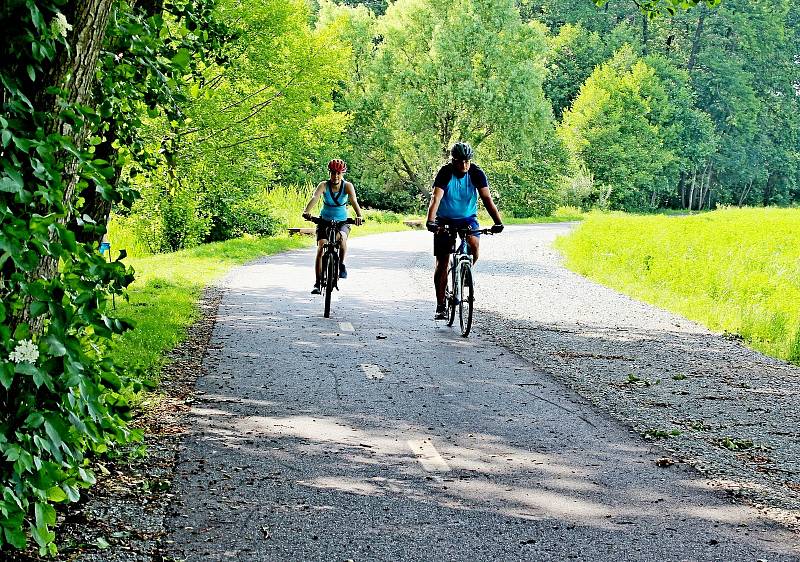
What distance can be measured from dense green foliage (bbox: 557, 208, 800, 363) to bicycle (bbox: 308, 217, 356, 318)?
524 cm

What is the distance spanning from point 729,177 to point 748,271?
247 feet

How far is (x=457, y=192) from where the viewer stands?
12.1 m

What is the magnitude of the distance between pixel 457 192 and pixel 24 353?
28.6 feet

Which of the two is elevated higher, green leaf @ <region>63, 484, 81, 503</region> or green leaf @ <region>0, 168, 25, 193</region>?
green leaf @ <region>0, 168, 25, 193</region>

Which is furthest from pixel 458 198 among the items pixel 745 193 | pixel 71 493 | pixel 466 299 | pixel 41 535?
pixel 745 193

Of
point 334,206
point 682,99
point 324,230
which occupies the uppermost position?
point 682,99

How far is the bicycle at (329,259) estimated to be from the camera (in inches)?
525

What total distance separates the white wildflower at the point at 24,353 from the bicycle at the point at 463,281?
8.37m

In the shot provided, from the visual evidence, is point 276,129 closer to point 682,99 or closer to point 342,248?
point 342,248

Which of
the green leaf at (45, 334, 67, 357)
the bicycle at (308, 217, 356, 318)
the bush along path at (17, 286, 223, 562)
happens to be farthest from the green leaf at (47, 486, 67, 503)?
the bicycle at (308, 217, 356, 318)

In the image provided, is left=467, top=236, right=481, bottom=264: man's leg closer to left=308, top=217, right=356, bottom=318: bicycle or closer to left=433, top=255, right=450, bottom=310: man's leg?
left=433, top=255, right=450, bottom=310: man's leg

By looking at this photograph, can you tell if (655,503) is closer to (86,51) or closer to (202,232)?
(86,51)

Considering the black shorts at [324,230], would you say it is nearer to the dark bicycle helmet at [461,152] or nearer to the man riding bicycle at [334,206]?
the man riding bicycle at [334,206]

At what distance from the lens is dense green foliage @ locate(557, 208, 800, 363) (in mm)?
13680
